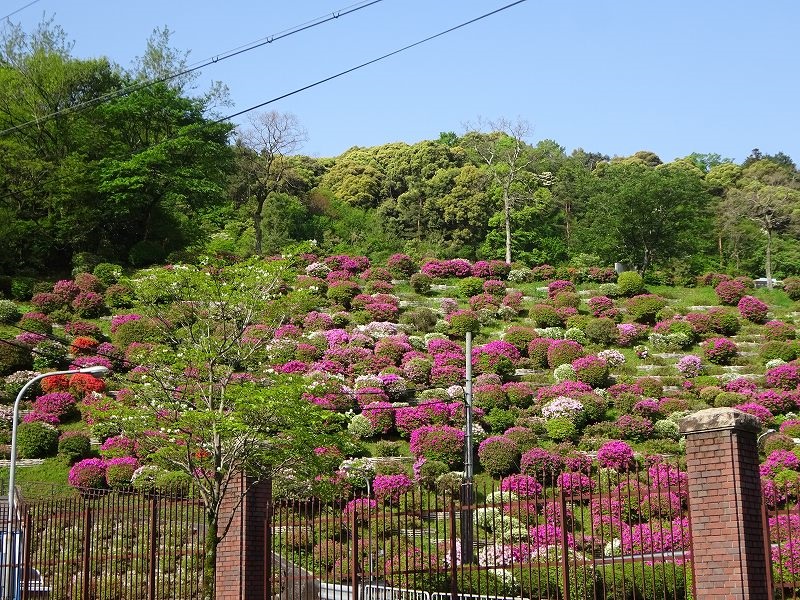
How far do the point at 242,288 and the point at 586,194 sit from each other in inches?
2074

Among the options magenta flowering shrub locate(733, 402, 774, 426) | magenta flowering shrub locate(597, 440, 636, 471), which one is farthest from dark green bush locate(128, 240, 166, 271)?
magenta flowering shrub locate(733, 402, 774, 426)

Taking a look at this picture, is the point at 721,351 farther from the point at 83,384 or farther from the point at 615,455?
the point at 83,384

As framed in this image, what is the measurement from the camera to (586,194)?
220 ft

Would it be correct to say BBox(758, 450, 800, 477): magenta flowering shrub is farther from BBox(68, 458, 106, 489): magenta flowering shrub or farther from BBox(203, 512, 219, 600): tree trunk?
BBox(68, 458, 106, 489): magenta flowering shrub

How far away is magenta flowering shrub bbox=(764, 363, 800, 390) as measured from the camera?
3516cm

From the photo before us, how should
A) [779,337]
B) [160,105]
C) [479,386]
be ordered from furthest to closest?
1. [160,105]
2. [779,337]
3. [479,386]

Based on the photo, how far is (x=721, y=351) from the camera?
3869 centimetres

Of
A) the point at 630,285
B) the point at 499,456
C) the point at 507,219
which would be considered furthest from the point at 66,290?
the point at 630,285

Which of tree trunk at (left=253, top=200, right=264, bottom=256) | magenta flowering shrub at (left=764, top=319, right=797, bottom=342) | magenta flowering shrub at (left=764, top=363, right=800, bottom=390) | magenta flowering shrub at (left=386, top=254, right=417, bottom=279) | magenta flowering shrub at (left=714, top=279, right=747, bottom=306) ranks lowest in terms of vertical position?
magenta flowering shrub at (left=764, top=363, right=800, bottom=390)

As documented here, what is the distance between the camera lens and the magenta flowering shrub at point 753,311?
43531 mm

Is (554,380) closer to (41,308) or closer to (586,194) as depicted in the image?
(41,308)

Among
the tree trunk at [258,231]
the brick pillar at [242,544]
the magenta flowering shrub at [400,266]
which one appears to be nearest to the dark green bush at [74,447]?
the brick pillar at [242,544]

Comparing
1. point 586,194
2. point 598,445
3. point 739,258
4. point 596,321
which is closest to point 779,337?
point 596,321

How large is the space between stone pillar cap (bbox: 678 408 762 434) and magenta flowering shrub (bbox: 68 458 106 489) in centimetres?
2227
